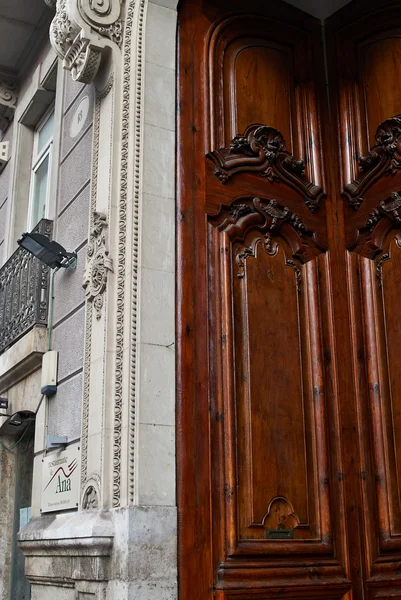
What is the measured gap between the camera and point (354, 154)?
6.80m

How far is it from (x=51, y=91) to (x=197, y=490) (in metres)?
5.76

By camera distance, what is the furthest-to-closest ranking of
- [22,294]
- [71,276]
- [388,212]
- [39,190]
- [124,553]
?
[39,190], [22,294], [71,276], [388,212], [124,553]

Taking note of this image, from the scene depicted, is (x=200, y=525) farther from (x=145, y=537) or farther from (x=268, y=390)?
(x=268, y=390)

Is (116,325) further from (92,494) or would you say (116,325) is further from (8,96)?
(8,96)

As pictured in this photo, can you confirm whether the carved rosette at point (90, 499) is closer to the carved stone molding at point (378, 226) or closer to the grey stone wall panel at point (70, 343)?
the grey stone wall panel at point (70, 343)

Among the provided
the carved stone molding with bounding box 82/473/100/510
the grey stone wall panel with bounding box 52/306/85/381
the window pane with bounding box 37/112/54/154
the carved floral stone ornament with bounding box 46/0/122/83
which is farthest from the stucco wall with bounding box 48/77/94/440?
the window pane with bounding box 37/112/54/154

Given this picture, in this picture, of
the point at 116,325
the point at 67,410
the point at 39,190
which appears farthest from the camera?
the point at 39,190

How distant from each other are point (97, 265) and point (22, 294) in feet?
8.55

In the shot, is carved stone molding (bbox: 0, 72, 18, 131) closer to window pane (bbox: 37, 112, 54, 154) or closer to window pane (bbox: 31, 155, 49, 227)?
window pane (bbox: 37, 112, 54, 154)

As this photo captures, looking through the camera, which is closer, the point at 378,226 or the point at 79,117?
the point at 378,226

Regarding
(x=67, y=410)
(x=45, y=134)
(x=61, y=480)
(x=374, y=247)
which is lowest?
(x=61, y=480)

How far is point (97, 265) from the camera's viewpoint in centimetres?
602

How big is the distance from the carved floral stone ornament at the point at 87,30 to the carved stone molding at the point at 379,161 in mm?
2157

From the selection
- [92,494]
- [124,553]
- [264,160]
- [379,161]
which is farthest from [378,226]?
[124,553]
